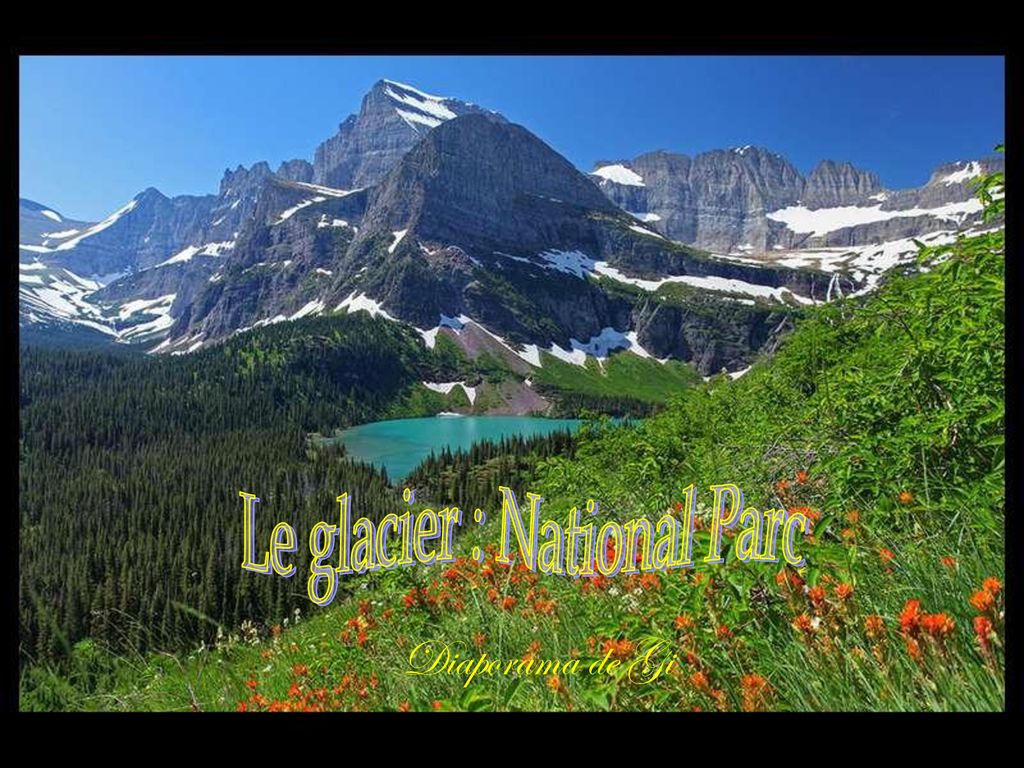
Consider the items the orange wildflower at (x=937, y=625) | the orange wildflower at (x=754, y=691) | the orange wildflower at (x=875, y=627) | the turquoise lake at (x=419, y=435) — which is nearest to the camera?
the orange wildflower at (x=937, y=625)

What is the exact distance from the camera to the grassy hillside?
7.61 ft

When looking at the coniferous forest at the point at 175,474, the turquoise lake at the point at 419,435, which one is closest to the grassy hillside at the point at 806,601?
the coniferous forest at the point at 175,474

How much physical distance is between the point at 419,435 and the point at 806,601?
13795 cm

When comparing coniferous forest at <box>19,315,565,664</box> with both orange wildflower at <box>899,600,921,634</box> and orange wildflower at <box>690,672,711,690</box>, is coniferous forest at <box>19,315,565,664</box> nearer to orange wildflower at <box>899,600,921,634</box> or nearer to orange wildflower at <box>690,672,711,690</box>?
orange wildflower at <box>690,672,711,690</box>

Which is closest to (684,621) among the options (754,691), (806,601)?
(754,691)

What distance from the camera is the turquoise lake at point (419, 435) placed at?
96.3m

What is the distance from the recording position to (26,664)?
4199mm

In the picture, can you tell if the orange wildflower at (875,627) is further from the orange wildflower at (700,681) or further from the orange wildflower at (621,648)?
the orange wildflower at (621,648)

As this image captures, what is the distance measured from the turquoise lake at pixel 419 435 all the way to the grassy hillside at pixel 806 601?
243 feet

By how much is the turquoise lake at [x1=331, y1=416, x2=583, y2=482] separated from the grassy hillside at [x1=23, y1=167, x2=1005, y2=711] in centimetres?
7407

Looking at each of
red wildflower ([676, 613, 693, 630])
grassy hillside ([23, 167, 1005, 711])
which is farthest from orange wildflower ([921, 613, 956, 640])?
red wildflower ([676, 613, 693, 630])
